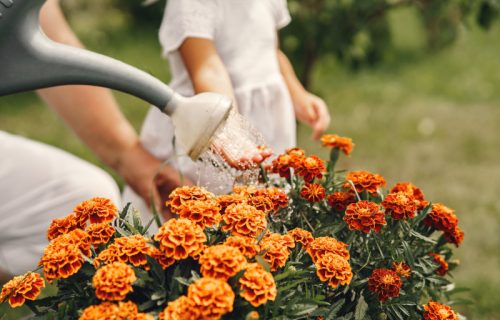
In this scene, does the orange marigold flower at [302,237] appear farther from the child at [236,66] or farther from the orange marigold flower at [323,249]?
the child at [236,66]

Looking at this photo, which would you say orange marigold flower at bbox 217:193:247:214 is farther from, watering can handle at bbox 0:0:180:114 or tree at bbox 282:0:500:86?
tree at bbox 282:0:500:86

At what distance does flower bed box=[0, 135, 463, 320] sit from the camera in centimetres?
95

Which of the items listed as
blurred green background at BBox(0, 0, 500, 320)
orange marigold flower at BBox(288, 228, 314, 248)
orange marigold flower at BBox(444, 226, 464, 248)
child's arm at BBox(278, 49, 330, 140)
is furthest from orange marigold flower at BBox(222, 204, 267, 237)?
blurred green background at BBox(0, 0, 500, 320)

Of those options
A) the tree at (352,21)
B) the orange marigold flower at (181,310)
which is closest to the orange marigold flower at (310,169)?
the orange marigold flower at (181,310)

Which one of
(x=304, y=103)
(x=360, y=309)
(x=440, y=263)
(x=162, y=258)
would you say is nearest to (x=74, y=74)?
(x=162, y=258)

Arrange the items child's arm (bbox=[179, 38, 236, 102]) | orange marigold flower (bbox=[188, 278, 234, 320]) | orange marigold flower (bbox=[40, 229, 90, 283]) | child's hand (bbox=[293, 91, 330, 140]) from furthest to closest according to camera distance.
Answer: child's hand (bbox=[293, 91, 330, 140]) < child's arm (bbox=[179, 38, 236, 102]) < orange marigold flower (bbox=[40, 229, 90, 283]) < orange marigold flower (bbox=[188, 278, 234, 320])

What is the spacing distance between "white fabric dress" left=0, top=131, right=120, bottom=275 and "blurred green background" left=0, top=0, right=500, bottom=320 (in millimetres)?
1446

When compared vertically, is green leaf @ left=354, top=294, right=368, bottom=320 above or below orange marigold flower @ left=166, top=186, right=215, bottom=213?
below

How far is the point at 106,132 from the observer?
1.86 m

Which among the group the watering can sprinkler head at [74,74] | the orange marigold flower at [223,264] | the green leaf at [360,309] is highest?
the watering can sprinkler head at [74,74]

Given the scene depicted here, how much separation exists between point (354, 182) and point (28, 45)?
0.70m

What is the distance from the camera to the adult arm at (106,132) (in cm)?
180

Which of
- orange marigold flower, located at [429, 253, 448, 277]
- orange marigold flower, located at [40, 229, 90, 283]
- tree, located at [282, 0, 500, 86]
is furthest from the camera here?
tree, located at [282, 0, 500, 86]

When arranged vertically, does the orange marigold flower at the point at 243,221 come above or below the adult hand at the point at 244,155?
above
